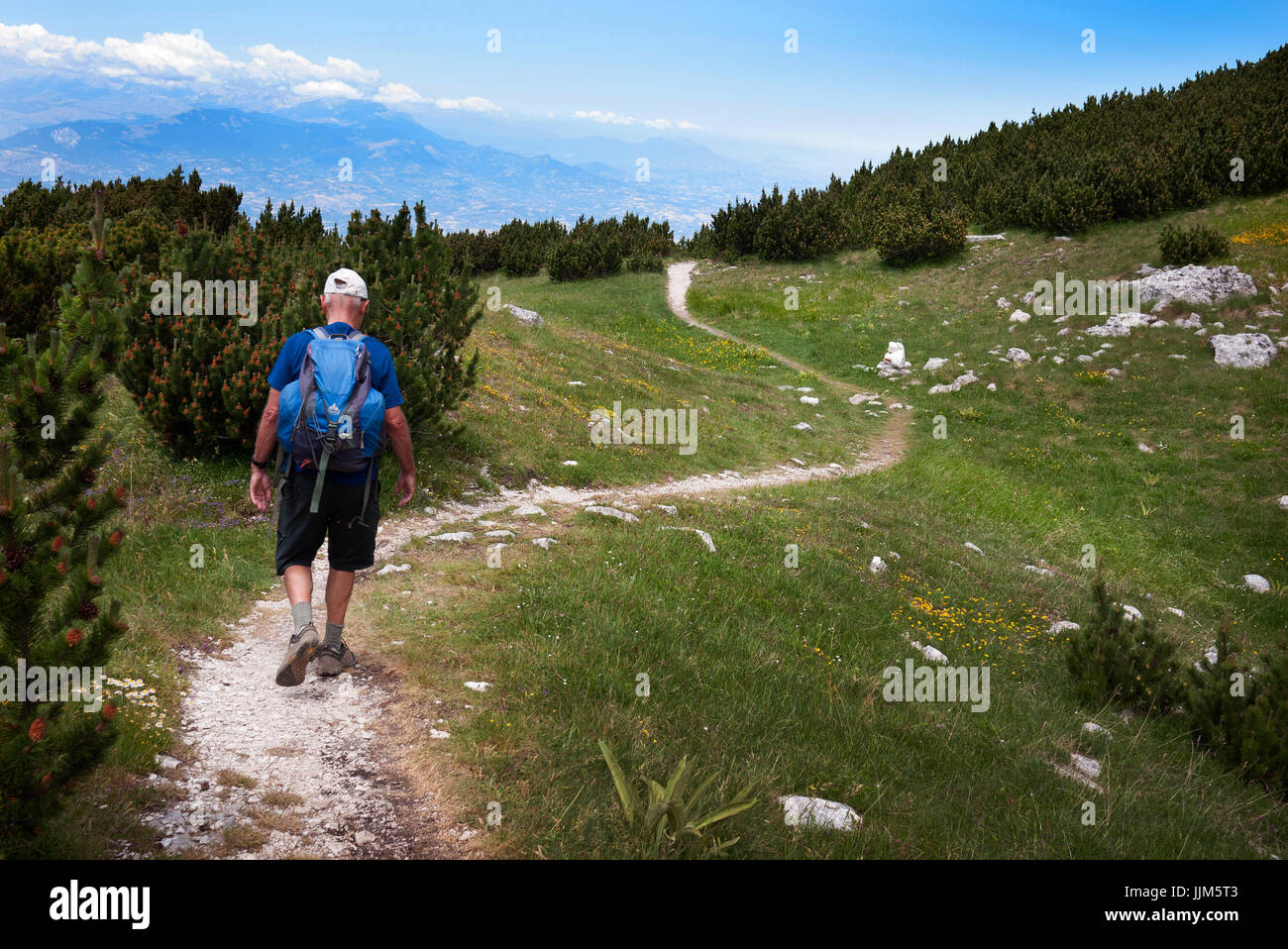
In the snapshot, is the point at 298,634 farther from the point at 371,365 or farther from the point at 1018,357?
the point at 1018,357

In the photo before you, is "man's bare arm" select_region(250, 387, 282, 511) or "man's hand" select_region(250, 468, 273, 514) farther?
"man's hand" select_region(250, 468, 273, 514)

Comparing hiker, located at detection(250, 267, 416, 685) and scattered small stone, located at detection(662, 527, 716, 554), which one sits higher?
hiker, located at detection(250, 267, 416, 685)

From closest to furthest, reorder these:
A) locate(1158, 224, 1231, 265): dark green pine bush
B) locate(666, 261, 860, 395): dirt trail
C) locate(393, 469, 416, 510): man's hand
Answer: locate(393, 469, 416, 510): man's hand → locate(1158, 224, 1231, 265): dark green pine bush → locate(666, 261, 860, 395): dirt trail

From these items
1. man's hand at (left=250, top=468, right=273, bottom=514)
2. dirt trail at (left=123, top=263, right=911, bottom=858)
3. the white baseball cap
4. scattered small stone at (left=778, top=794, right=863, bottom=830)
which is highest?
the white baseball cap

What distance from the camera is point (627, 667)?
584 centimetres

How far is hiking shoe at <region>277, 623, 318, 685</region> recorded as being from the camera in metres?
4.96

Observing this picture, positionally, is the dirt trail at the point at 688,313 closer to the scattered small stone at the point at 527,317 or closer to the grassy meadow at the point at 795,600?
the grassy meadow at the point at 795,600

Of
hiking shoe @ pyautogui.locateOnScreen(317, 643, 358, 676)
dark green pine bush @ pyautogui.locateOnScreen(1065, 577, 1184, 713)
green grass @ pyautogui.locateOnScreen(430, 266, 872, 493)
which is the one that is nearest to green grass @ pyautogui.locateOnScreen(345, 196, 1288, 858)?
dark green pine bush @ pyautogui.locateOnScreen(1065, 577, 1184, 713)

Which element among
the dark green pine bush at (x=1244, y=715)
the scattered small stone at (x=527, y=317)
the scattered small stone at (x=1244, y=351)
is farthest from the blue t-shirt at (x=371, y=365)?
the scattered small stone at (x=1244, y=351)

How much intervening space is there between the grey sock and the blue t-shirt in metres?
0.93

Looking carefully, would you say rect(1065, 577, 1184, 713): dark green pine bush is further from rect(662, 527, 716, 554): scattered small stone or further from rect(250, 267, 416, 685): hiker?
rect(250, 267, 416, 685): hiker

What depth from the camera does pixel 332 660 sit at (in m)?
5.43

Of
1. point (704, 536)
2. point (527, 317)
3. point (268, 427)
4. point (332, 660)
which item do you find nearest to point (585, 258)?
point (527, 317)
